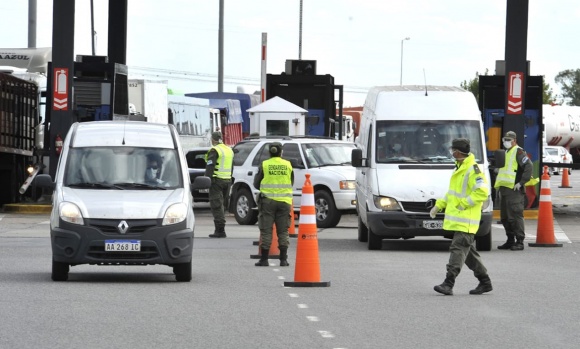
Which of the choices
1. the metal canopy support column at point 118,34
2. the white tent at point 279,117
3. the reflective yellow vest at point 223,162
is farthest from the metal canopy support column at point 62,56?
the reflective yellow vest at point 223,162

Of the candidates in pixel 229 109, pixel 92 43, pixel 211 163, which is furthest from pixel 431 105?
pixel 92 43

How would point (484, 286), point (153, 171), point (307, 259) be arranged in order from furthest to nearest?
point (153, 171), point (307, 259), point (484, 286)

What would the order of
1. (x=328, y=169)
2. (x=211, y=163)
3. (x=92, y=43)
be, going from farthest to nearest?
(x=92, y=43) → (x=328, y=169) → (x=211, y=163)

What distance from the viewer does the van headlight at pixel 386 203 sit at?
2238cm

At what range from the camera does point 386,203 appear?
22.4m

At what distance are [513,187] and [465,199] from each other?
8.07m

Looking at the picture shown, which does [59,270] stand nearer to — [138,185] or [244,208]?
[138,185]

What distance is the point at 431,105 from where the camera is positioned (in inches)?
939

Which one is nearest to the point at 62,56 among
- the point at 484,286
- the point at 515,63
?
the point at 515,63

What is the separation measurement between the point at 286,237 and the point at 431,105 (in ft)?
17.1

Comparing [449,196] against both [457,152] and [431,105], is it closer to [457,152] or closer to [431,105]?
[457,152]

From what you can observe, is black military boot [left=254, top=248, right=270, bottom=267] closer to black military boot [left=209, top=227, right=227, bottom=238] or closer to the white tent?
black military boot [left=209, top=227, right=227, bottom=238]

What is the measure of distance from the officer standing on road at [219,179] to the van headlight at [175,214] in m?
9.07

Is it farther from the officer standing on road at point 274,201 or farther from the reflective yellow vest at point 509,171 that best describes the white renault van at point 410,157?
the officer standing on road at point 274,201
